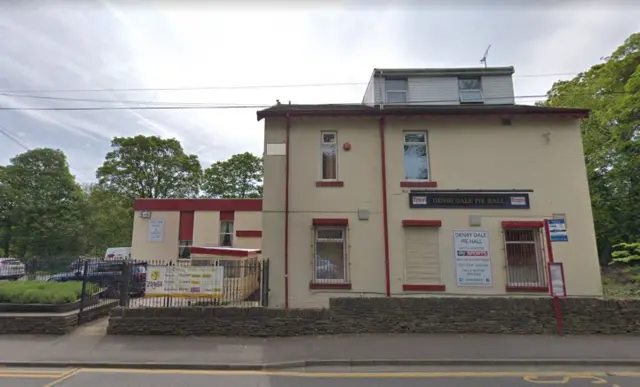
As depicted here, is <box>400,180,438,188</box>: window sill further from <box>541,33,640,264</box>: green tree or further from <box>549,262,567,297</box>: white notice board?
<box>541,33,640,264</box>: green tree

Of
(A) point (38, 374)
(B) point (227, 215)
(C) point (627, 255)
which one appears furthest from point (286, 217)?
(C) point (627, 255)

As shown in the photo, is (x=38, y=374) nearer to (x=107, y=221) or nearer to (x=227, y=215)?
(x=227, y=215)

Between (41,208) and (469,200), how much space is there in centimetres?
3906

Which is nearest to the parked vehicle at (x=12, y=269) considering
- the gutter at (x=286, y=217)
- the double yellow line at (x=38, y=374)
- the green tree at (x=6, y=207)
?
the double yellow line at (x=38, y=374)

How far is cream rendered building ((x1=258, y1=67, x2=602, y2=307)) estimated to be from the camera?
33.0 feet

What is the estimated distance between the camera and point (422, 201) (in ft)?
34.4

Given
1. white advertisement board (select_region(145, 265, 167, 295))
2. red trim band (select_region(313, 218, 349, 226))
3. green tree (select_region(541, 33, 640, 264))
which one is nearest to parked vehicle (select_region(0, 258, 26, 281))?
white advertisement board (select_region(145, 265, 167, 295))

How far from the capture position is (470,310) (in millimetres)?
8516

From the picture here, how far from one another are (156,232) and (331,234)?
14.1m

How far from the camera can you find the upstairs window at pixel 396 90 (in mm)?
14195

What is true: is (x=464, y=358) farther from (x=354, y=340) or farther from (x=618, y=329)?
(x=618, y=329)

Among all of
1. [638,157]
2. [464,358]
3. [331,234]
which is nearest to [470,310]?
[464,358]

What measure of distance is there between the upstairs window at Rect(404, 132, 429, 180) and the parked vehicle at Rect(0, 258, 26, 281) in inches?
510

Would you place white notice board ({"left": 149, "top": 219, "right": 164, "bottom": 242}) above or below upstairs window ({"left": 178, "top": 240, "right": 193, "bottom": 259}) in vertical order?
above
